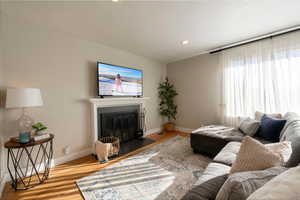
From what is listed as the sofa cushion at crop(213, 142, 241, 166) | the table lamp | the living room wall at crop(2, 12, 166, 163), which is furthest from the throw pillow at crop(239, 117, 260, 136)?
the table lamp

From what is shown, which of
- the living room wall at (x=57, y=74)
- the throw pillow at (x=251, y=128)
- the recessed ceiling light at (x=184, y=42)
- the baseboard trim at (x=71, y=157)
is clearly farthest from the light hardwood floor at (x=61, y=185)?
the recessed ceiling light at (x=184, y=42)

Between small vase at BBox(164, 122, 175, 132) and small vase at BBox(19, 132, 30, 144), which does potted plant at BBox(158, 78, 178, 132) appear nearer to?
small vase at BBox(164, 122, 175, 132)

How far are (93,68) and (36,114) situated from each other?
1.32m

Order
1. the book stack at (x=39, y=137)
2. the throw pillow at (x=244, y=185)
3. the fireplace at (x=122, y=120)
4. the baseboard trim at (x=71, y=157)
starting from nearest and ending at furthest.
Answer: the throw pillow at (x=244, y=185) < the book stack at (x=39, y=137) < the baseboard trim at (x=71, y=157) < the fireplace at (x=122, y=120)

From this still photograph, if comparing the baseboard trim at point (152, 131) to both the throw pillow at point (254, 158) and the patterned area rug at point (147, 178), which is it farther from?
the throw pillow at point (254, 158)

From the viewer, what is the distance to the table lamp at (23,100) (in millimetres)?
1591

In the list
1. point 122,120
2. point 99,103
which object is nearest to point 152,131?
point 122,120

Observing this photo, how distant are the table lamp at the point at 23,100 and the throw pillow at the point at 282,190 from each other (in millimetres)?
2375

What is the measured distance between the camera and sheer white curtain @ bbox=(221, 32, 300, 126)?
2.47 meters

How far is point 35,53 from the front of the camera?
205 centimetres

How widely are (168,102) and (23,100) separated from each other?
11.8 ft

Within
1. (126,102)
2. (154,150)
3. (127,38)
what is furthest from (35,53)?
(154,150)

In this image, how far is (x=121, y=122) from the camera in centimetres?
319

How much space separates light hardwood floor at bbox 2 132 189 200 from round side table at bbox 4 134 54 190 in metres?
0.10
